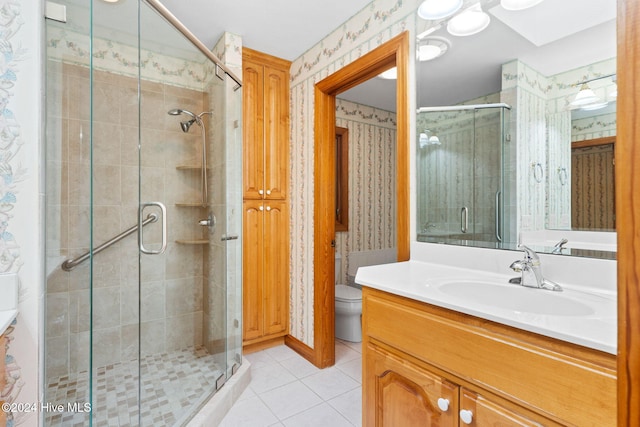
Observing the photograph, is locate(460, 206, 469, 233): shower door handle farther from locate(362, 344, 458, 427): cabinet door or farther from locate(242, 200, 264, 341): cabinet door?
locate(242, 200, 264, 341): cabinet door

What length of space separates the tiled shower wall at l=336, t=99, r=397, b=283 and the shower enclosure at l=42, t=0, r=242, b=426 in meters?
1.48

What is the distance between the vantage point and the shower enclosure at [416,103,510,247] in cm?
136

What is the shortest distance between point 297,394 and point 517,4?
2.28 meters

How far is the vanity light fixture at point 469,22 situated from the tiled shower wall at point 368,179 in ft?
6.30

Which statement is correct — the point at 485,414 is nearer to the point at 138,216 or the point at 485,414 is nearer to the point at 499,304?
the point at 499,304

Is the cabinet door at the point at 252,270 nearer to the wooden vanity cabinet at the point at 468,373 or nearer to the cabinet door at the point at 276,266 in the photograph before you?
the cabinet door at the point at 276,266

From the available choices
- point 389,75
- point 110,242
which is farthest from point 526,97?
point 110,242

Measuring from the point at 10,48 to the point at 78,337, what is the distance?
1180 millimetres

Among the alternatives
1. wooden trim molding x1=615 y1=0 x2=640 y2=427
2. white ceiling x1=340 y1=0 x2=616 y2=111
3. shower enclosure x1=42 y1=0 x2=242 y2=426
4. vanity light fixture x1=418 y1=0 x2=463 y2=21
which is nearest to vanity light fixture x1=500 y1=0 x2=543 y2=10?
white ceiling x1=340 y1=0 x2=616 y2=111

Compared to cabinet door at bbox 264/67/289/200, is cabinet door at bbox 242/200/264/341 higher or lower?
lower

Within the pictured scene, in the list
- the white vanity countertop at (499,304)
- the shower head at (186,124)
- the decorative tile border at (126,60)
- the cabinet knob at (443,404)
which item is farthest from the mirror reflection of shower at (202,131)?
the cabinet knob at (443,404)

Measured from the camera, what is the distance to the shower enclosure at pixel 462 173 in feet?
4.48

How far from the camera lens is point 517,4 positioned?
4.15ft

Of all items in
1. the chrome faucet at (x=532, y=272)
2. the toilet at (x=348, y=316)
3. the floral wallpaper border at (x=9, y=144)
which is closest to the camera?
the floral wallpaper border at (x=9, y=144)
